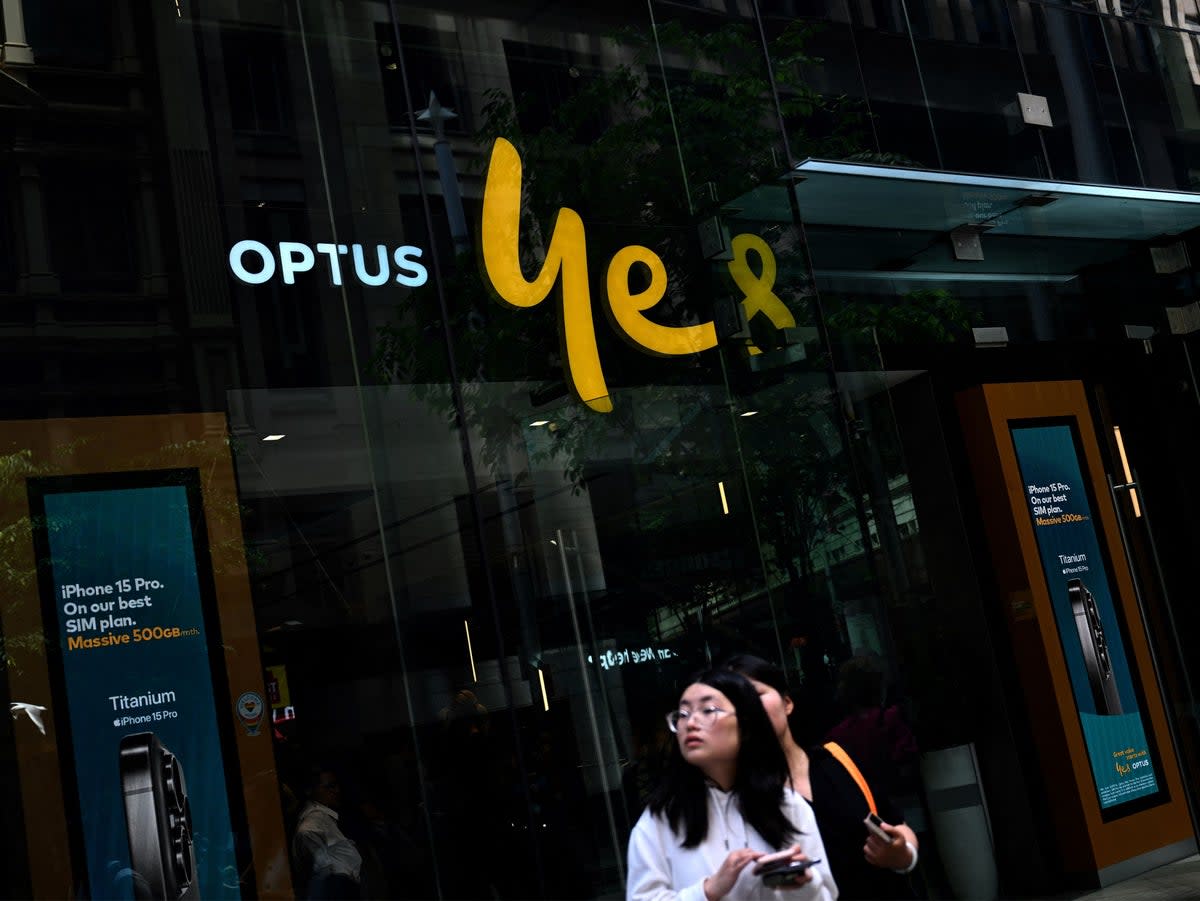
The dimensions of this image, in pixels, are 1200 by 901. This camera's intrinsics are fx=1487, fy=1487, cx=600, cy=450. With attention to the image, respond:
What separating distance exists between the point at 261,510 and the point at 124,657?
0.87 meters

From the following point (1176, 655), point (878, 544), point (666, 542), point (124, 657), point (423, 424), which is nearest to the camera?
point (124, 657)

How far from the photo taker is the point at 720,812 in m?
3.80

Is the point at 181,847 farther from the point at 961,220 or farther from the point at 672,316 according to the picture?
the point at 961,220

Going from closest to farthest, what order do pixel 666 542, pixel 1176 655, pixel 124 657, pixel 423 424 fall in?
pixel 124 657, pixel 423 424, pixel 666 542, pixel 1176 655

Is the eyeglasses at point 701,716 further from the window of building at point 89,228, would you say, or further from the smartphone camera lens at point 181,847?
the window of building at point 89,228

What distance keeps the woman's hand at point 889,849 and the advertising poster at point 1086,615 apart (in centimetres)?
699

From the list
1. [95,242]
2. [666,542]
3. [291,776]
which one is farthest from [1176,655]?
[95,242]

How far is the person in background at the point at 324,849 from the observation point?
20.3 ft

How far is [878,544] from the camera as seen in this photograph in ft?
29.0

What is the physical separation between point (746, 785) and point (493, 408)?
3.89 meters

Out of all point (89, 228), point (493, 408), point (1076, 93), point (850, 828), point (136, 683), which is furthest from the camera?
point (1076, 93)

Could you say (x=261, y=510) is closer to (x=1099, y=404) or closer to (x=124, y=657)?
(x=124, y=657)

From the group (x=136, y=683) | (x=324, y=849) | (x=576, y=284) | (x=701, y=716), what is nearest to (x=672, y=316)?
(x=576, y=284)

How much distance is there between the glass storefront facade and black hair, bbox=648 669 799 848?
2.86m
